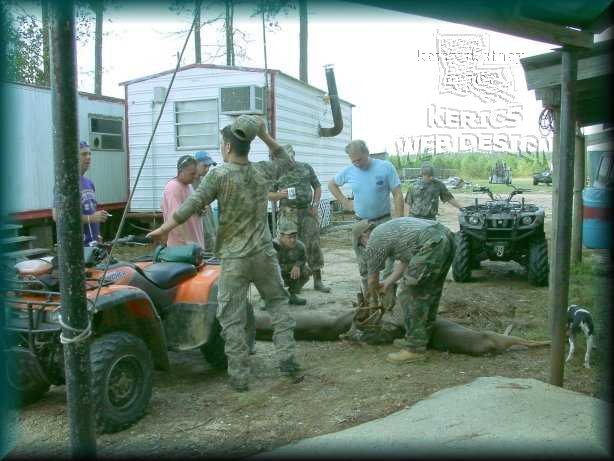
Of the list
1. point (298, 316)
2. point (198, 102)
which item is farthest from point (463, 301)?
point (198, 102)

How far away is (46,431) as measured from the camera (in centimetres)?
370

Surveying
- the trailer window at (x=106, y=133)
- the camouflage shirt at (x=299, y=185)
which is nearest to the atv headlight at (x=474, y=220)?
the camouflage shirt at (x=299, y=185)

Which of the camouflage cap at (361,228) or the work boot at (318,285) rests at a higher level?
the camouflage cap at (361,228)

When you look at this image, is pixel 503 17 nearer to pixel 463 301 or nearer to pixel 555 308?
pixel 555 308

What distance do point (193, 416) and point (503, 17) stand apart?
3.03 meters

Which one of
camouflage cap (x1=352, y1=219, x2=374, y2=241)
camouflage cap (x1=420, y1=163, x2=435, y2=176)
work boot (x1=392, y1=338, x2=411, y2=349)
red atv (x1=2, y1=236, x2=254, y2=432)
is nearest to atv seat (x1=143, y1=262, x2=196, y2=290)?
red atv (x1=2, y1=236, x2=254, y2=432)

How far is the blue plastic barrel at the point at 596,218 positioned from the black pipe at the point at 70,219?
8.85 meters

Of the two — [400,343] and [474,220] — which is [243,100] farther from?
[400,343]

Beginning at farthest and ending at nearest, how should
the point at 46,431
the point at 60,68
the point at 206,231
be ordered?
1. the point at 206,231
2. the point at 46,431
3. the point at 60,68

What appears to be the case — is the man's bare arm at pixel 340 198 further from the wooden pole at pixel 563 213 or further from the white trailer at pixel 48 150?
the white trailer at pixel 48 150

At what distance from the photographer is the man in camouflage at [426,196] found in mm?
9211

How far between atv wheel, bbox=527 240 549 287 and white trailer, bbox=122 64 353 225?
19.0ft

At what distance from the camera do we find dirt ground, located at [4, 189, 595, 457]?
354 centimetres

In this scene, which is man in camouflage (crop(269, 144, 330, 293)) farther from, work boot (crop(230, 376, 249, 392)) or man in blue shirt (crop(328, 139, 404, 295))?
work boot (crop(230, 376, 249, 392))
